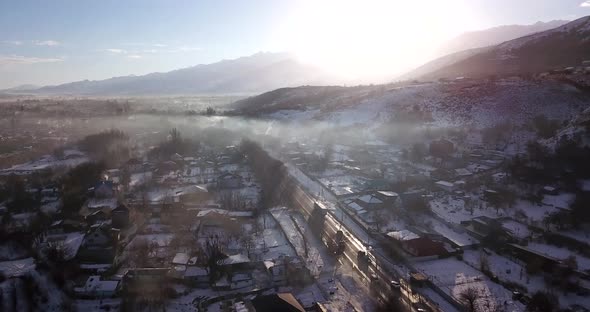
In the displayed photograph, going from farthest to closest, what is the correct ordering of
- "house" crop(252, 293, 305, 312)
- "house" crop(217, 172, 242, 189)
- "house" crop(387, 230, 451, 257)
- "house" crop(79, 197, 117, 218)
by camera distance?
"house" crop(217, 172, 242, 189) → "house" crop(79, 197, 117, 218) → "house" crop(387, 230, 451, 257) → "house" crop(252, 293, 305, 312)

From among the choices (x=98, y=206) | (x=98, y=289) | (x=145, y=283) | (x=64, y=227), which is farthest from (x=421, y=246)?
(x=98, y=206)

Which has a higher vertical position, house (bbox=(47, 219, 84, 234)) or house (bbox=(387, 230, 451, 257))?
house (bbox=(47, 219, 84, 234))

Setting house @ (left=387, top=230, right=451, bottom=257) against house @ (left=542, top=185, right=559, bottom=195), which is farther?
house @ (left=542, top=185, right=559, bottom=195)

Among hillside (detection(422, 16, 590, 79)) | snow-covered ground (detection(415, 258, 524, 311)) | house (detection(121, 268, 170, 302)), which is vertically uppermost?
hillside (detection(422, 16, 590, 79))

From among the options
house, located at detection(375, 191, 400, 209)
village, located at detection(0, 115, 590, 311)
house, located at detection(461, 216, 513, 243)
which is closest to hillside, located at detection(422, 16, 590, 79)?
village, located at detection(0, 115, 590, 311)

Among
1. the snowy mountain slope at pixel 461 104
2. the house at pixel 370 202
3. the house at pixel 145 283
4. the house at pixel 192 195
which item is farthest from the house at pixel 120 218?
the snowy mountain slope at pixel 461 104

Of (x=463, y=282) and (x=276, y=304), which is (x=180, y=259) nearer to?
(x=276, y=304)

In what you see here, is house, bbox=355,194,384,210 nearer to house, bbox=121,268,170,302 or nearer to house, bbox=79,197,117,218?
house, bbox=121,268,170,302
